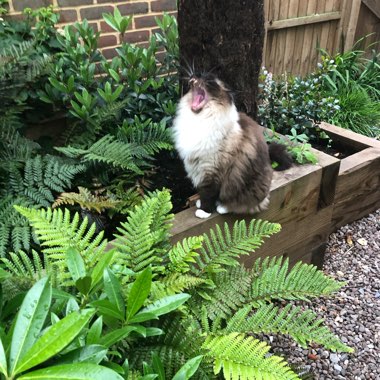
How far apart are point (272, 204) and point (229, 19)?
113cm

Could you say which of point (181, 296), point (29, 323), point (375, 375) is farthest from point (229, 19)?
point (375, 375)

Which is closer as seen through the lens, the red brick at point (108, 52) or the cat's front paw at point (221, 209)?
the cat's front paw at point (221, 209)

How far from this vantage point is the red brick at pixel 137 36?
148 inches

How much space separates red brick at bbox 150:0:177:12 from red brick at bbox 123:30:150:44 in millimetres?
253

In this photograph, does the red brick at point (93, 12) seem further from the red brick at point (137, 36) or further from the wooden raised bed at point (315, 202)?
the wooden raised bed at point (315, 202)

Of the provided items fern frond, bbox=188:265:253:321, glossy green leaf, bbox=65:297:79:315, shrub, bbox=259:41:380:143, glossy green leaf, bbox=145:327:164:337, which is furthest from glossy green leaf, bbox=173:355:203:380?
shrub, bbox=259:41:380:143

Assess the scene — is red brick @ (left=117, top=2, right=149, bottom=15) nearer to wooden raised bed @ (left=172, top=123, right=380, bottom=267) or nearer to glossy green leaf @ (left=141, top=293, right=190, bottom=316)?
wooden raised bed @ (left=172, top=123, right=380, bottom=267)

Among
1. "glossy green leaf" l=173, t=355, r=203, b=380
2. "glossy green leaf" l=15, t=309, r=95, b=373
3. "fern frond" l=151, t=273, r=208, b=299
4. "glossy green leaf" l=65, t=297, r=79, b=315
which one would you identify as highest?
"glossy green leaf" l=15, t=309, r=95, b=373

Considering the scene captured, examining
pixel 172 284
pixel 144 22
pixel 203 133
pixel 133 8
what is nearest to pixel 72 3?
pixel 133 8

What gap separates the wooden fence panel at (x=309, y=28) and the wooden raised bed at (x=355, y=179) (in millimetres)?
1821

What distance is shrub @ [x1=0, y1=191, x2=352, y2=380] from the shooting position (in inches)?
40.8

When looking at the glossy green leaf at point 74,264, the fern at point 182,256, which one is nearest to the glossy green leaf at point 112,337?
the glossy green leaf at point 74,264

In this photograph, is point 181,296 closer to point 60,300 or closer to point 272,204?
point 60,300

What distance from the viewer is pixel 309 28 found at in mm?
5016
